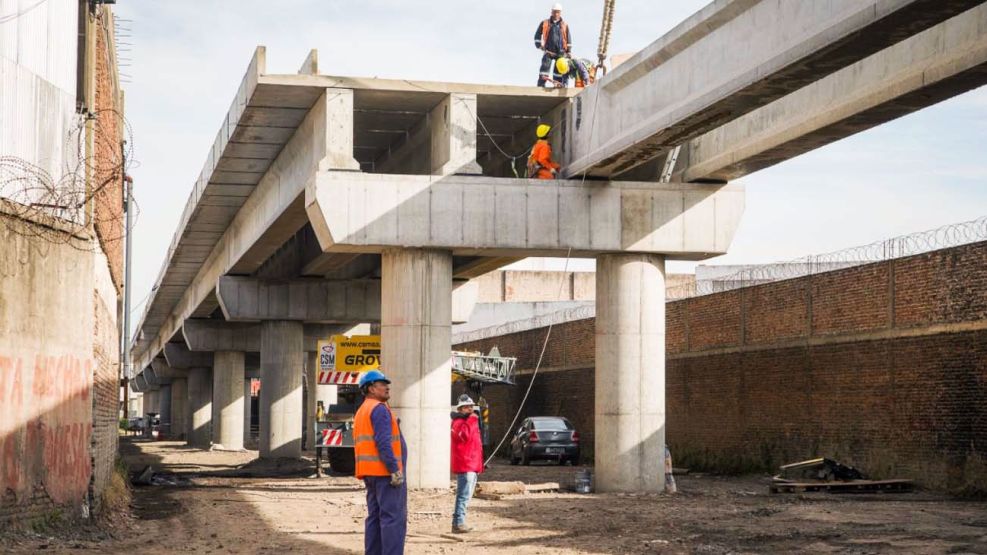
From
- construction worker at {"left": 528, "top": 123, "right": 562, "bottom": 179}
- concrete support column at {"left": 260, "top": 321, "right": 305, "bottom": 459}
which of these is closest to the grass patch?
construction worker at {"left": 528, "top": 123, "right": 562, "bottom": 179}

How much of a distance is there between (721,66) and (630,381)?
25.5ft

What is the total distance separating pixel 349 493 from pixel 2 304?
13.4m

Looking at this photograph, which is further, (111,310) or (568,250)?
(111,310)

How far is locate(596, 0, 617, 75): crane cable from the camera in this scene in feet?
95.3

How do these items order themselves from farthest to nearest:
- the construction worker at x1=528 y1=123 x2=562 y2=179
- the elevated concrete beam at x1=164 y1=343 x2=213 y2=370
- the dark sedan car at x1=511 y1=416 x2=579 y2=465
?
the elevated concrete beam at x1=164 y1=343 x2=213 y2=370
the dark sedan car at x1=511 y1=416 x2=579 y2=465
the construction worker at x1=528 y1=123 x2=562 y2=179

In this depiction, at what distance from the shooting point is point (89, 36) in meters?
21.1

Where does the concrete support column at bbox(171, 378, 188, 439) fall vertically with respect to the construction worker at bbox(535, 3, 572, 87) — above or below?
below

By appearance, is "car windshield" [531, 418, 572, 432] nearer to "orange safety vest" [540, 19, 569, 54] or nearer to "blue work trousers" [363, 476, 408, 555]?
"orange safety vest" [540, 19, 569, 54]

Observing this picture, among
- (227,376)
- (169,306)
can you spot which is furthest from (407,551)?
(169,306)

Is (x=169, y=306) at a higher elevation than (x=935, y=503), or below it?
higher

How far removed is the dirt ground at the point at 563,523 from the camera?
54.6 ft

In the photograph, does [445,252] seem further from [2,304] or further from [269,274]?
[269,274]

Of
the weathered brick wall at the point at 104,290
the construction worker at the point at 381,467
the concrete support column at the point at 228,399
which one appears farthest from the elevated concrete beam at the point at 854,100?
the concrete support column at the point at 228,399

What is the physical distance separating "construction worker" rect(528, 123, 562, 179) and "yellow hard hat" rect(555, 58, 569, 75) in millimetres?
1256
